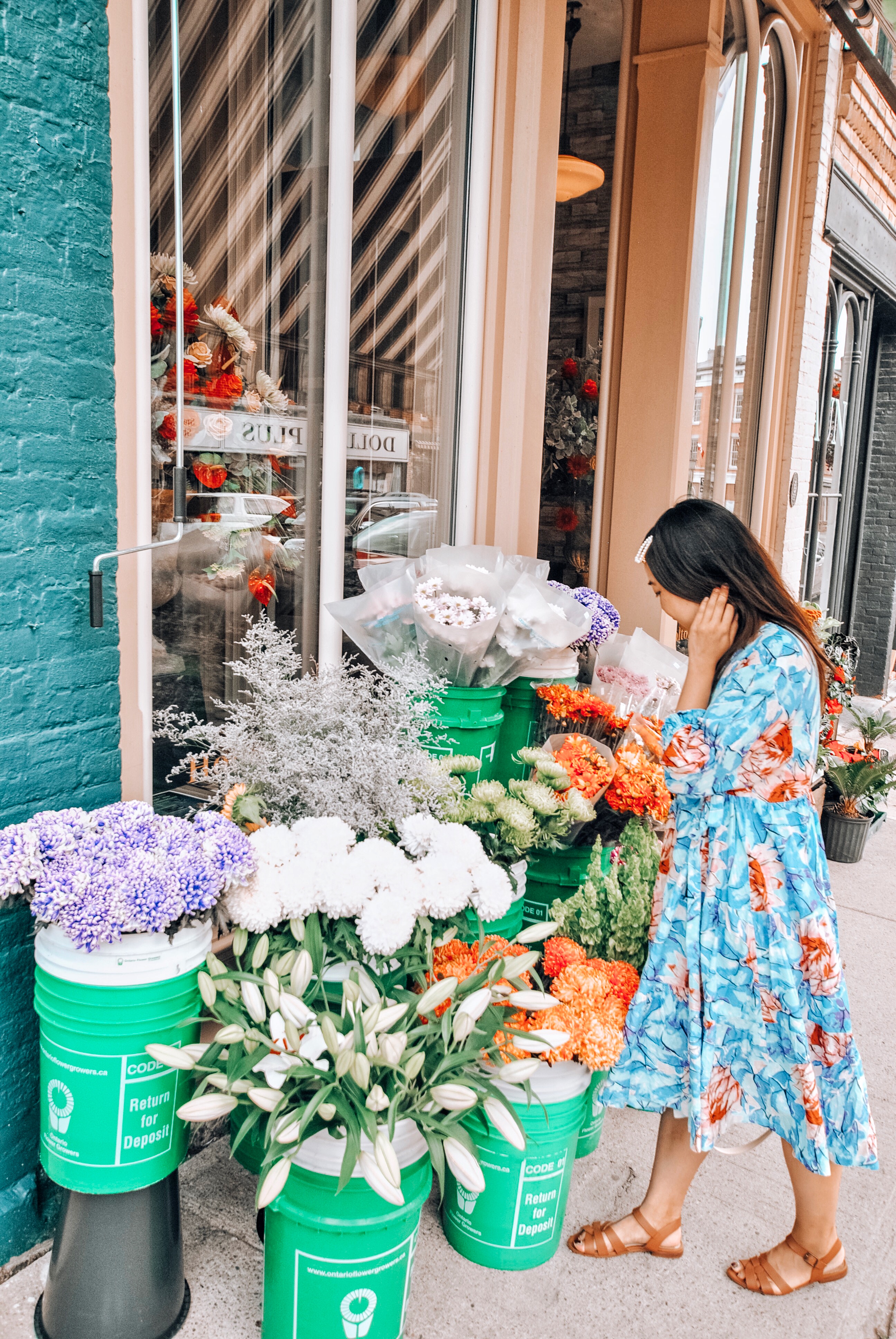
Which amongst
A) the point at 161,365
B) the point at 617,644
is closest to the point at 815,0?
the point at 617,644

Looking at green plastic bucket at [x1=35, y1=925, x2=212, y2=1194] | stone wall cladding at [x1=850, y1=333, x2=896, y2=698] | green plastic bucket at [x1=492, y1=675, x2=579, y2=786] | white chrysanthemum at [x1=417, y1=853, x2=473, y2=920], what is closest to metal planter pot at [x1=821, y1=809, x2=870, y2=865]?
green plastic bucket at [x1=492, y1=675, x2=579, y2=786]

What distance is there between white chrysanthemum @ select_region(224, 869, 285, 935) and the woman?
88 cm

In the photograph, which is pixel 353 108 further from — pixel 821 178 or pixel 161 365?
pixel 821 178

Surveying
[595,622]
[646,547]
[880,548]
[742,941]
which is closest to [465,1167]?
[742,941]

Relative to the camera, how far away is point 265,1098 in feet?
Answer: 5.46

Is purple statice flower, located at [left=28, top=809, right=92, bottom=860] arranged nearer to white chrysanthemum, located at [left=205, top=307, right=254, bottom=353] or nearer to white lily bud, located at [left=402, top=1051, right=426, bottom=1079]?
white lily bud, located at [left=402, top=1051, right=426, bottom=1079]

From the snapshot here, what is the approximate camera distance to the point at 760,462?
630cm

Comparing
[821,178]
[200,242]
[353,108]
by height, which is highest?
[821,178]

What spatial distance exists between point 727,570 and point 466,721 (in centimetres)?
81

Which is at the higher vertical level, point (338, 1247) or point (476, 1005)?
point (476, 1005)

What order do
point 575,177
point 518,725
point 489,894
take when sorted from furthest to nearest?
1. point 575,177
2. point 518,725
3. point 489,894

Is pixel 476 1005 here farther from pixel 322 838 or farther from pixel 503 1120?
pixel 322 838

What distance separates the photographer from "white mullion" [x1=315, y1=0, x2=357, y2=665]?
293cm

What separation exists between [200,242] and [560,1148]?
2.46m
